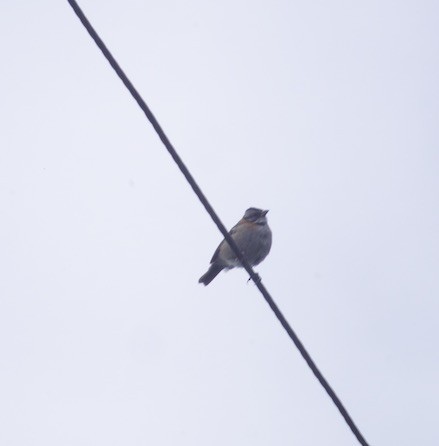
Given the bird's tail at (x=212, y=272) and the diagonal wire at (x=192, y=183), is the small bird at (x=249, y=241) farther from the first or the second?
the diagonal wire at (x=192, y=183)

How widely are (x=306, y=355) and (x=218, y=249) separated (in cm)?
597

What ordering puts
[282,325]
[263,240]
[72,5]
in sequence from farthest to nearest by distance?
[263,240] < [282,325] < [72,5]

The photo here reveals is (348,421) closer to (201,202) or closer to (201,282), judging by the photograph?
(201,202)

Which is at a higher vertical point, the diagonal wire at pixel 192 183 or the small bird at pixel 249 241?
the small bird at pixel 249 241

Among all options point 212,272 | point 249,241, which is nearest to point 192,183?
point 249,241

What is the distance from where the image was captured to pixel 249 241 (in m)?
8.80

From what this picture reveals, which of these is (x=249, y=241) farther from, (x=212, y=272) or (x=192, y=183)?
(x=192, y=183)

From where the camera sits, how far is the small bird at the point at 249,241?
8.79 m

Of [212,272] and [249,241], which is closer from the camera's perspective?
[249,241]

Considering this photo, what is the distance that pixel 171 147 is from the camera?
3277 mm

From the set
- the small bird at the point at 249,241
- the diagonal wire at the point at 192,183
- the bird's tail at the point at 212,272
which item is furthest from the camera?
the bird's tail at the point at 212,272

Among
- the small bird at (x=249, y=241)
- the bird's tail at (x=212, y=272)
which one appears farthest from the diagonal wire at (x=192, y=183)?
the bird's tail at (x=212, y=272)

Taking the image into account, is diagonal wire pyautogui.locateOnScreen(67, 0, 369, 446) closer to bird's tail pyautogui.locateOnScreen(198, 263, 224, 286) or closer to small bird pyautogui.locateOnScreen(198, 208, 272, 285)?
small bird pyautogui.locateOnScreen(198, 208, 272, 285)

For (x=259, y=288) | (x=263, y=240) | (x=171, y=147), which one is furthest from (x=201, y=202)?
(x=263, y=240)
